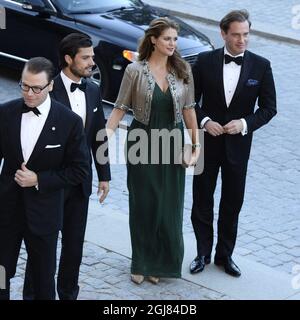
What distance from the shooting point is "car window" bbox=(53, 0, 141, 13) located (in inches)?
494

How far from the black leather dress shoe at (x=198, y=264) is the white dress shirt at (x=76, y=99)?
1732 mm

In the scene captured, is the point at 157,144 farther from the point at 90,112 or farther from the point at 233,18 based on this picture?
the point at 233,18

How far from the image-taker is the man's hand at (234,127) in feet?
23.6

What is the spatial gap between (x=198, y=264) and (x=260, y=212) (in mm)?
1594

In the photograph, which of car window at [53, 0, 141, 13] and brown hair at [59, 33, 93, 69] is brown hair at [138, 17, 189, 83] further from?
car window at [53, 0, 141, 13]

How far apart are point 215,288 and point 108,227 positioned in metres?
1.48

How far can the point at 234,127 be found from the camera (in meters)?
7.19

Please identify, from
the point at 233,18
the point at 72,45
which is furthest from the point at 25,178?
the point at 233,18

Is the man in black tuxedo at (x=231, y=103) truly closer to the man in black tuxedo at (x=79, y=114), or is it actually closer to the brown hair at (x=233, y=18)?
the brown hair at (x=233, y=18)

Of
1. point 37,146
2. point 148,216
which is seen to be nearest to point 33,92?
point 37,146

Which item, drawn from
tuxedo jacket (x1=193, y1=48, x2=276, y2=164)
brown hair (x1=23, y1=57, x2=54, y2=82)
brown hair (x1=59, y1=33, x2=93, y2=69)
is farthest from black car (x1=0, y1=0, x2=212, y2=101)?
brown hair (x1=23, y1=57, x2=54, y2=82)

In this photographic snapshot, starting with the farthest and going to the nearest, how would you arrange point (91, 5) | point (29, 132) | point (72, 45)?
1. point (91, 5)
2. point (72, 45)
3. point (29, 132)

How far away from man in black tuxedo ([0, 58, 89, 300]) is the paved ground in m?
1.02
